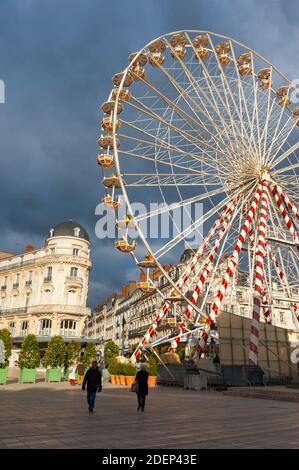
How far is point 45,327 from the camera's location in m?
51.9

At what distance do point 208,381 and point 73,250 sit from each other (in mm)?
36540

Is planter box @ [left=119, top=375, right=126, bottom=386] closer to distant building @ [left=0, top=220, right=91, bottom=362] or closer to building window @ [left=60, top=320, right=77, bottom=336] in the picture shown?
distant building @ [left=0, top=220, right=91, bottom=362]

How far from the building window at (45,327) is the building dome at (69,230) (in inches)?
443

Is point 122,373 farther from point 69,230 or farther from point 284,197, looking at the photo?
point 69,230

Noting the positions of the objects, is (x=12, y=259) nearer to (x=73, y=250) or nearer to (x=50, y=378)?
(x=73, y=250)

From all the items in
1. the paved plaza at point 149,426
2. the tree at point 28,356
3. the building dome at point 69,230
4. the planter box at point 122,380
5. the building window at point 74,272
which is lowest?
the paved plaza at point 149,426

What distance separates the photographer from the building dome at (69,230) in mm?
55469

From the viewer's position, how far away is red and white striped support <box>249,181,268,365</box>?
19406mm

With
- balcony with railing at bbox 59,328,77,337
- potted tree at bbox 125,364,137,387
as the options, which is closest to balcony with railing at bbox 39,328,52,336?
balcony with railing at bbox 59,328,77,337

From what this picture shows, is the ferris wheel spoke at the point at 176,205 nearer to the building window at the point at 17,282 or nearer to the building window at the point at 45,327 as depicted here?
the building window at the point at 45,327

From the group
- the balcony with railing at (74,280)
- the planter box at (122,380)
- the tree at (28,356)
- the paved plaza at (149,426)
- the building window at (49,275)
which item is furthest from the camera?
the building window at (49,275)

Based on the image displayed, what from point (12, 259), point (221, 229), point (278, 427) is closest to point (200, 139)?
point (221, 229)

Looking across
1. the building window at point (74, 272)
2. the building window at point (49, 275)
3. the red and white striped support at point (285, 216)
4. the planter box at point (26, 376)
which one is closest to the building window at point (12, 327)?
the building window at point (49, 275)

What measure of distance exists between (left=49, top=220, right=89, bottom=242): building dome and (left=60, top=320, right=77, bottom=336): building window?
11258 millimetres
